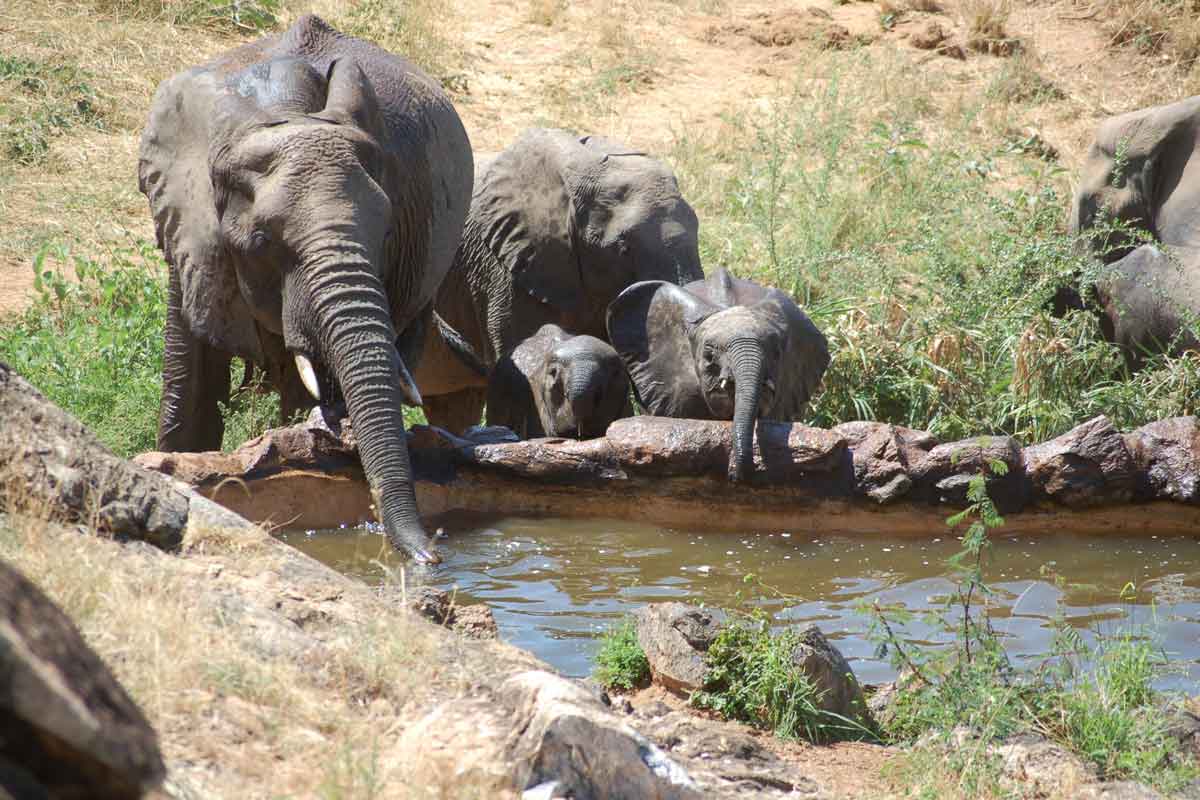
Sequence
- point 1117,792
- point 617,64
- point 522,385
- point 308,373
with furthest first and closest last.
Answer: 1. point 617,64
2. point 522,385
3. point 308,373
4. point 1117,792

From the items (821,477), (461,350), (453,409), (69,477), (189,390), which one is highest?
(69,477)

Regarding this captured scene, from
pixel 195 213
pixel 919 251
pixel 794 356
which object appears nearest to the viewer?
pixel 195 213

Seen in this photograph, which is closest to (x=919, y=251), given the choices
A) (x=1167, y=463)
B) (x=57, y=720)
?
(x=1167, y=463)

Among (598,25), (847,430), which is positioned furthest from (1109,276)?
(598,25)

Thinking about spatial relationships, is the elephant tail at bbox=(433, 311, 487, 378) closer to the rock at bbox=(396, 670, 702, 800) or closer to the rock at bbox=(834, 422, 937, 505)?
the rock at bbox=(834, 422, 937, 505)

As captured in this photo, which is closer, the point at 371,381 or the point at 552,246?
the point at 371,381

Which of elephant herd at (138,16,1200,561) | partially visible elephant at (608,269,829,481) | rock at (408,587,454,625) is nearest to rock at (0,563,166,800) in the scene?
rock at (408,587,454,625)

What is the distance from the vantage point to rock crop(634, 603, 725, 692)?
4.58 m

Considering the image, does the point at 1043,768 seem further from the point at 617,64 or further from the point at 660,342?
the point at 617,64

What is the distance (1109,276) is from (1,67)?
9.43 m

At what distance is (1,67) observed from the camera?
13602mm

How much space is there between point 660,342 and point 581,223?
1.14 metres

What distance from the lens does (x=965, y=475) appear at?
6.92 meters

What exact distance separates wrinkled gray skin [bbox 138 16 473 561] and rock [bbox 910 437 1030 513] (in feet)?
7.74
